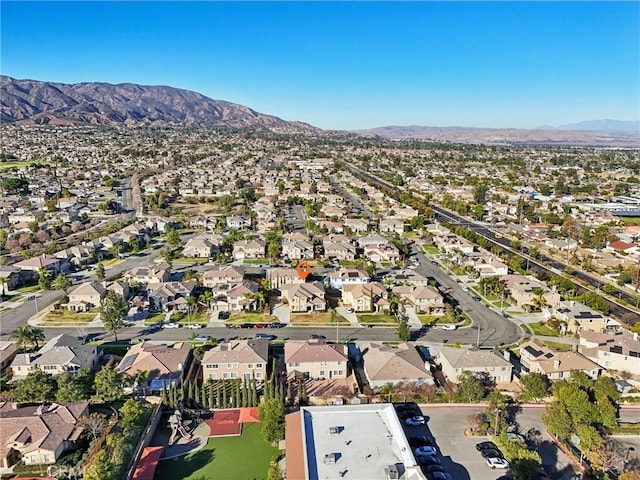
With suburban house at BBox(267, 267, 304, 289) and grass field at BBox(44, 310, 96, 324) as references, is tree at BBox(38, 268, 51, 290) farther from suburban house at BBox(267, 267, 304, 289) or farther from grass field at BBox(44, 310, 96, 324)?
suburban house at BBox(267, 267, 304, 289)

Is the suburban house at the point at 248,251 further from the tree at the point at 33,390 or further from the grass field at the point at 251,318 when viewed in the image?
the tree at the point at 33,390

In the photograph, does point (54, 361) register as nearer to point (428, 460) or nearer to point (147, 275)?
point (147, 275)

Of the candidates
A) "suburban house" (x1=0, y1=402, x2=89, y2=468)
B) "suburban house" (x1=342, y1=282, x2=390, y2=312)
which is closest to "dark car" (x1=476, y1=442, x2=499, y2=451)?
"suburban house" (x1=342, y1=282, x2=390, y2=312)

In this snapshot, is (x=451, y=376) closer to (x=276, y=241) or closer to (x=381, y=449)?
(x=381, y=449)

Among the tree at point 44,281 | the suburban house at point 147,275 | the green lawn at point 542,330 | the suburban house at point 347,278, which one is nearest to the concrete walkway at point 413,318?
the suburban house at point 347,278

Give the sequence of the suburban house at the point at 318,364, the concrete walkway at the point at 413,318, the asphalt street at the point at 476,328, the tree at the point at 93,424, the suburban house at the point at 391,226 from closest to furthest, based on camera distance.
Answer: the tree at the point at 93,424
the suburban house at the point at 318,364
the asphalt street at the point at 476,328
the concrete walkway at the point at 413,318
the suburban house at the point at 391,226

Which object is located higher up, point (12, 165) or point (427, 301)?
point (12, 165)

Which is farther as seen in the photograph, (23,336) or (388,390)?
(23,336)

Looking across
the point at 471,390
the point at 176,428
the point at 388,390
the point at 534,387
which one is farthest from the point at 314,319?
the point at 534,387
